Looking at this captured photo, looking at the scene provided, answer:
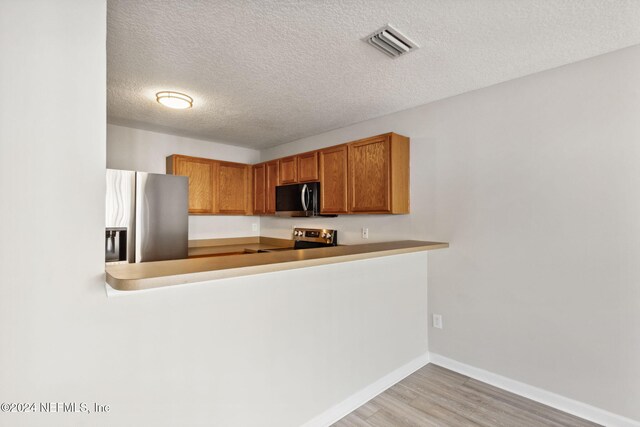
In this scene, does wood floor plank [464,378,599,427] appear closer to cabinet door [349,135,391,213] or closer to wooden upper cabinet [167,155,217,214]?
cabinet door [349,135,391,213]

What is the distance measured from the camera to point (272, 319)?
1.69 m

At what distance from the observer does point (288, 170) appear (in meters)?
4.19

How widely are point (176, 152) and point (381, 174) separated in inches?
117

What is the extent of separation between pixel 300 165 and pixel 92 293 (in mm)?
3042

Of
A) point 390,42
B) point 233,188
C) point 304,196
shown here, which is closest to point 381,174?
point 304,196

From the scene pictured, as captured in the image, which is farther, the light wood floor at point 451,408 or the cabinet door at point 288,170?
the cabinet door at point 288,170

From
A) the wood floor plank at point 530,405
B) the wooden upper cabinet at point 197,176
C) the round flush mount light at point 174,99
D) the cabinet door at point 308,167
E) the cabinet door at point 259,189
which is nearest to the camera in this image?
the wood floor plank at point 530,405

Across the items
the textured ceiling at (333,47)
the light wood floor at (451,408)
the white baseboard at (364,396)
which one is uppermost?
the textured ceiling at (333,47)

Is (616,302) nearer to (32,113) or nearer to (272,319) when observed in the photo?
(272,319)

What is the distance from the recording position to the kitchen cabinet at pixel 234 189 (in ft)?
14.6

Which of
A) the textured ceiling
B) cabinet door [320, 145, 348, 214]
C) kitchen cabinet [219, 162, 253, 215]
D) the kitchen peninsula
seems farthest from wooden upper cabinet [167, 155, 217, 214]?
the kitchen peninsula

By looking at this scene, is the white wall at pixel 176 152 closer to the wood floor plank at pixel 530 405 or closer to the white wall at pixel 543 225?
the white wall at pixel 543 225

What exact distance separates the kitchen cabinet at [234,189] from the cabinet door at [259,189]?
96 mm

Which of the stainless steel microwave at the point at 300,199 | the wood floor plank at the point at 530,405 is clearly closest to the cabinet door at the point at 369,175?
the stainless steel microwave at the point at 300,199
